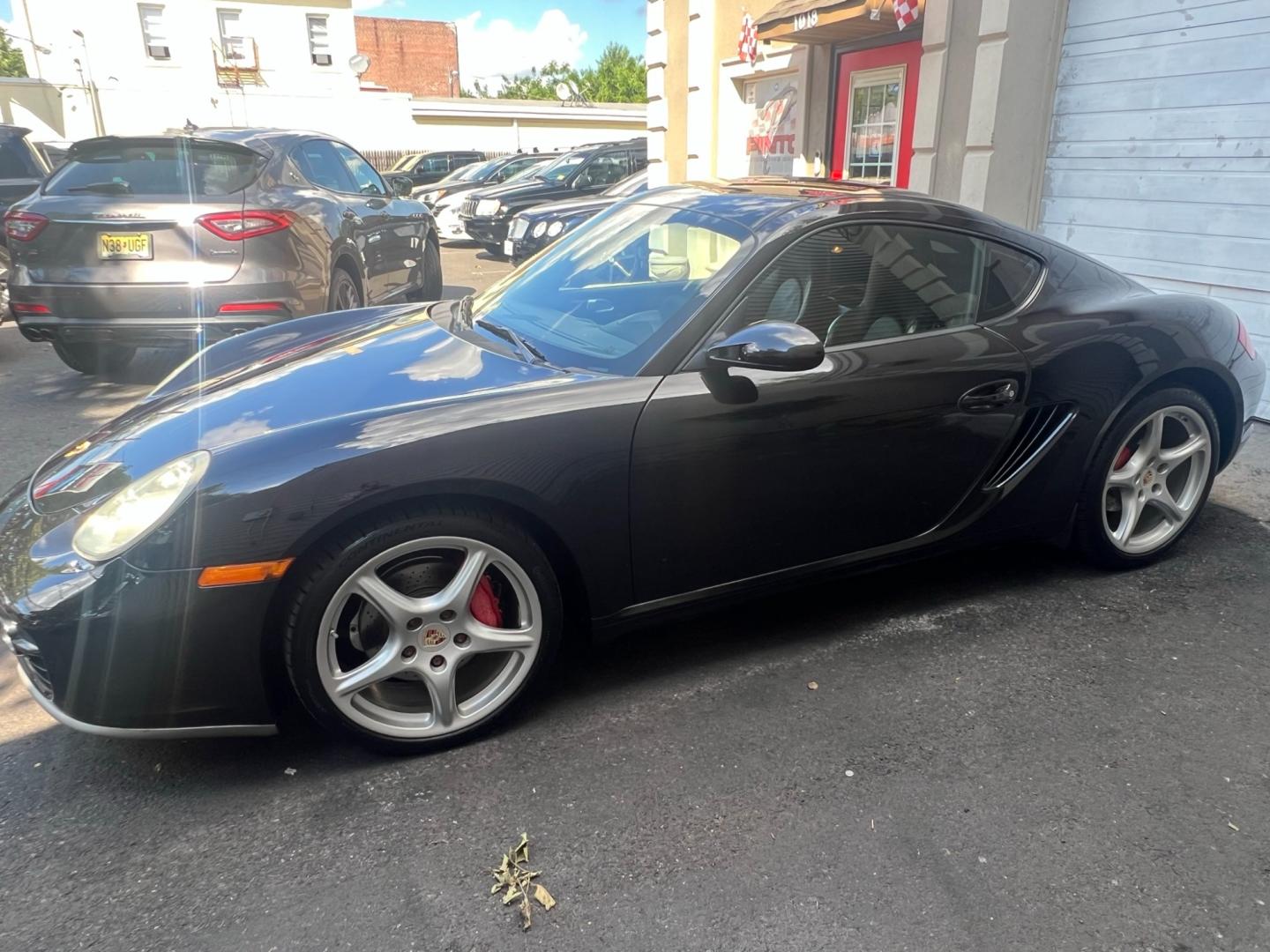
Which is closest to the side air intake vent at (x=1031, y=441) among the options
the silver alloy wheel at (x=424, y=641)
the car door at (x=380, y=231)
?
the silver alloy wheel at (x=424, y=641)

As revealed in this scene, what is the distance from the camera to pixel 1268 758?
8.05ft

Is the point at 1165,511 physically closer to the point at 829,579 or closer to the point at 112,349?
the point at 829,579

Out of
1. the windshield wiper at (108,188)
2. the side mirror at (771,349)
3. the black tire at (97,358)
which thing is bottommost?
the black tire at (97,358)

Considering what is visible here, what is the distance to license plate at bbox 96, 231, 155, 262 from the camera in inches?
209

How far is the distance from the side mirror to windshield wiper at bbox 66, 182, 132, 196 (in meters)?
4.58

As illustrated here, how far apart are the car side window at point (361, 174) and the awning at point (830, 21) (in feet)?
13.6

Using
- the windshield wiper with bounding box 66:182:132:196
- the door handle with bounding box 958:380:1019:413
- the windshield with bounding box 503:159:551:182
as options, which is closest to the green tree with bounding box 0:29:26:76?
the windshield with bounding box 503:159:551:182

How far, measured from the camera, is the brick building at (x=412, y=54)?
183 feet

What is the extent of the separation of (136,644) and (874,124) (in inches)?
343

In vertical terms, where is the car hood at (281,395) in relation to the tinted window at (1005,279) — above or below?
below

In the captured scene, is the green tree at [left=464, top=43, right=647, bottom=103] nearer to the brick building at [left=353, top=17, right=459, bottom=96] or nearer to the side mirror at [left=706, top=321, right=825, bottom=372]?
the brick building at [left=353, top=17, right=459, bottom=96]

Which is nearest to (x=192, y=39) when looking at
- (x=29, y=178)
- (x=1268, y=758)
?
(x=29, y=178)

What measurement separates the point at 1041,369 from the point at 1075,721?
115cm

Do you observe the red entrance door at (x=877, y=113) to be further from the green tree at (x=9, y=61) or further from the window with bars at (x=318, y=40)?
the green tree at (x=9, y=61)
